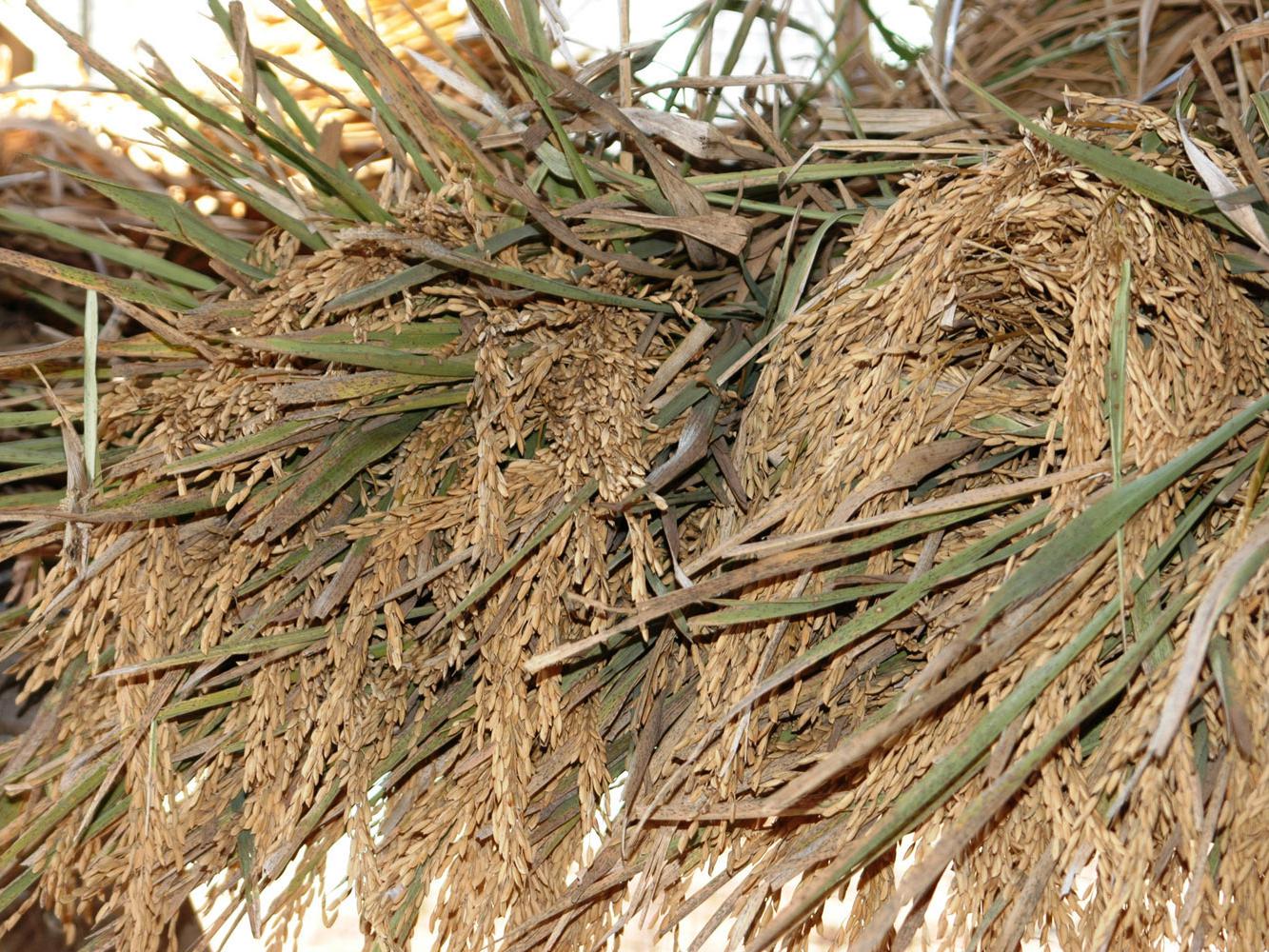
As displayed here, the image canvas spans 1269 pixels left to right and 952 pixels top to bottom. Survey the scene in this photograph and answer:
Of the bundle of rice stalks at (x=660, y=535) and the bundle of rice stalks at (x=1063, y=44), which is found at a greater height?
the bundle of rice stalks at (x=1063, y=44)

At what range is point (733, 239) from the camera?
1.90 ft

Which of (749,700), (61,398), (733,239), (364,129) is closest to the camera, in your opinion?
(749,700)

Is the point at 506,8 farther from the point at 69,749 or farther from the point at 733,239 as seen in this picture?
the point at 69,749

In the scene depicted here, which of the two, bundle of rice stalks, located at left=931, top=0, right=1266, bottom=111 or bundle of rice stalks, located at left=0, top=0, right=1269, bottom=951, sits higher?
bundle of rice stalks, located at left=931, top=0, right=1266, bottom=111

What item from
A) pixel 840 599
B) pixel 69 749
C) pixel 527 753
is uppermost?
pixel 840 599

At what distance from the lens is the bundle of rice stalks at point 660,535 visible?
470 mm

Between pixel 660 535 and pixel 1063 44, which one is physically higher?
pixel 1063 44

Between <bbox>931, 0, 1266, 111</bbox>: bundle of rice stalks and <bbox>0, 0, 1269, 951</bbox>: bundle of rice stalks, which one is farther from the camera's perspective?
<bbox>931, 0, 1266, 111</bbox>: bundle of rice stalks

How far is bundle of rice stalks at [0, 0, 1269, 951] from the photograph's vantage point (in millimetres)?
470

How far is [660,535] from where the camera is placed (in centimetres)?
62

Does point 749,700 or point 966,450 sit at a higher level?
point 966,450

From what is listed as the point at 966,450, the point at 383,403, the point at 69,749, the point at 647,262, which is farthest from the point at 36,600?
the point at 966,450

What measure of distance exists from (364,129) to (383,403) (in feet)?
1.25

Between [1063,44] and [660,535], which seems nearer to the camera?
[660,535]
